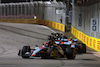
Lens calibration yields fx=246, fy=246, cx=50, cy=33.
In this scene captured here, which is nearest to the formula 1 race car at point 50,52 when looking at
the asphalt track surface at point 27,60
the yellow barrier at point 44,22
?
the asphalt track surface at point 27,60

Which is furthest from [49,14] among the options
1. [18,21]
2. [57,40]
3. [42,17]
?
[57,40]

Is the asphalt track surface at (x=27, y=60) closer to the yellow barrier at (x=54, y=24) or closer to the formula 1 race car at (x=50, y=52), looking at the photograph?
the formula 1 race car at (x=50, y=52)

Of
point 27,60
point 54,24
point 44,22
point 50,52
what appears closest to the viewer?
point 27,60

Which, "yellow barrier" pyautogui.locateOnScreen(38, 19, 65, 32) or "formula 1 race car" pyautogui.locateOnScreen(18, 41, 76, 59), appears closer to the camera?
"formula 1 race car" pyautogui.locateOnScreen(18, 41, 76, 59)

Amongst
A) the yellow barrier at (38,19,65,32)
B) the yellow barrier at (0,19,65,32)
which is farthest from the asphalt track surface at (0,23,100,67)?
the yellow barrier at (0,19,65,32)

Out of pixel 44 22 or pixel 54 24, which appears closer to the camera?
pixel 54 24

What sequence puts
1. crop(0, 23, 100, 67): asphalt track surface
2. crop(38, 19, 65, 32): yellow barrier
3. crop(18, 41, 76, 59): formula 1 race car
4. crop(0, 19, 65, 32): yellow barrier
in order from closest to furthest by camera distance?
crop(0, 23, 100, 67): asphalt track surface, crop(18, 41, 76, 59): formula 1 race car, crop(38, 19, 65, 32): yellow barrier, crop(0, 19, 65, 32): yellow barrier

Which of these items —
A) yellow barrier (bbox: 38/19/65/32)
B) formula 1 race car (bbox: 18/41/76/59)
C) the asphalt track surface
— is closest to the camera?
the asphalt track surface

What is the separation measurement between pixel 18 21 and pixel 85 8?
2655 cm

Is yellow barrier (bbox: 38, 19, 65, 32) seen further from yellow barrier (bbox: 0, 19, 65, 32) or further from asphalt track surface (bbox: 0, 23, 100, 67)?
asphalt track surface (bbox: 0, 23, 100, 67)

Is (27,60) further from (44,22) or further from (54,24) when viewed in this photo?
(44,22)

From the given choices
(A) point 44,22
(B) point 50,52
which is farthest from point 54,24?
(B) point 50,52

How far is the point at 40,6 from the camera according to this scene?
52.7 m

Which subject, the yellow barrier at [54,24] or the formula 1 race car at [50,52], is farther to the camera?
the yellow barrier at [54,24]
